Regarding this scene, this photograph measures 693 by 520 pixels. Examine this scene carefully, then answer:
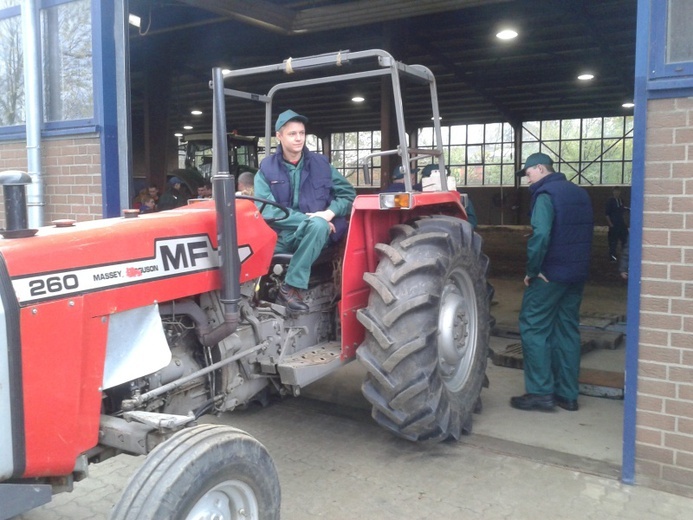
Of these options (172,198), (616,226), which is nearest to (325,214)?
(172,198)

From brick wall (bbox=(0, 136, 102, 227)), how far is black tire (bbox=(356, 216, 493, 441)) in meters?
2.73

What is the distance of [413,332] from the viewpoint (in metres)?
3.55

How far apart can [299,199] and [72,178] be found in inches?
96.9

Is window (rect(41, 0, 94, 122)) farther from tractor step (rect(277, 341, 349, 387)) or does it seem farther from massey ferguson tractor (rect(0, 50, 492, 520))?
tractor step (rect(277, 341, 349, 387))

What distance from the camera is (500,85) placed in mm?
17281

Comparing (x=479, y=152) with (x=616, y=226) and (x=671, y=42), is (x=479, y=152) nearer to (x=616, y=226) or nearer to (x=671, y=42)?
(x=616, y=226)

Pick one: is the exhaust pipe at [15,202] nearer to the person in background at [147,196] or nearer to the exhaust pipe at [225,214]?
the exhaust pipe at [225,214]

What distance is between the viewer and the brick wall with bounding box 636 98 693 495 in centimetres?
335

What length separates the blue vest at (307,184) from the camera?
4.02 metres

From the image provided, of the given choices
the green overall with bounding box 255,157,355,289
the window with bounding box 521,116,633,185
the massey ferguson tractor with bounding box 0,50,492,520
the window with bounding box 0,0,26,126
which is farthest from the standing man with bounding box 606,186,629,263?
the window with bounding box 521,116,633,185

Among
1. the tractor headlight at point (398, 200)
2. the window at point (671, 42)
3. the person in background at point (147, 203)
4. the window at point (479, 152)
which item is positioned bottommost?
the person in background at point (147, 203)

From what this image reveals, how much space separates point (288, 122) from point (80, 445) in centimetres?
225

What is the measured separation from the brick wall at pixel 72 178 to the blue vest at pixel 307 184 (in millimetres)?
1970

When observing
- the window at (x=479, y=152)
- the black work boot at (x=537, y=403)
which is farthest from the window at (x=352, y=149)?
the black work boot at (x=537, y=403)
